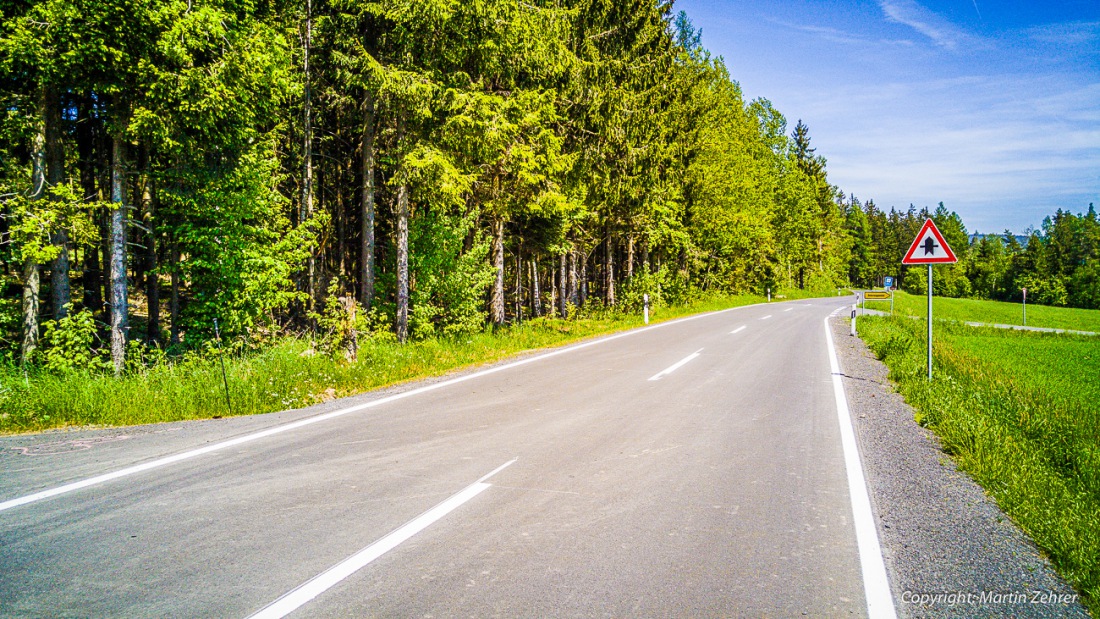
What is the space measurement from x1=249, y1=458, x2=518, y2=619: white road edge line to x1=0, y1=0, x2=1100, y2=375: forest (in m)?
10.2

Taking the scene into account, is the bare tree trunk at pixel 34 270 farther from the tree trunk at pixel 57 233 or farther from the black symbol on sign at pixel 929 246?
the black symbol on sign at pixel 929 246

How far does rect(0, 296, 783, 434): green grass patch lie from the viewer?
23.6 feet

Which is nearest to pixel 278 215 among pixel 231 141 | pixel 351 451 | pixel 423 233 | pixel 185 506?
pixel 231 141

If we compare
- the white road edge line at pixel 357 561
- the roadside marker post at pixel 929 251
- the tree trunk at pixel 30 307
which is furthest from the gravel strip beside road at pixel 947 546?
the tree trunk at pixel 30 307

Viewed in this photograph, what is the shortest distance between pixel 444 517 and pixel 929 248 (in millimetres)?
10031

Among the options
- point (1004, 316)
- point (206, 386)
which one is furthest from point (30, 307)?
point (1004, 316)

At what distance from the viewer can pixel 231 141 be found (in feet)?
40.7

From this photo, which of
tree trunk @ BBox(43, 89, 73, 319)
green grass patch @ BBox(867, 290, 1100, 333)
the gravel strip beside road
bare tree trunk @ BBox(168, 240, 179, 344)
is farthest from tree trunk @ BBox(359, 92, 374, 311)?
green grass patch @ BBox(867, 290, 1100, 333)

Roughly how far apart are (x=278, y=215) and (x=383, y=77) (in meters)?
4.74

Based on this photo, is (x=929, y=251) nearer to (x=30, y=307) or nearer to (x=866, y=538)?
(x=866, y=538)

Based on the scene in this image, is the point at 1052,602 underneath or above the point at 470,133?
underneath

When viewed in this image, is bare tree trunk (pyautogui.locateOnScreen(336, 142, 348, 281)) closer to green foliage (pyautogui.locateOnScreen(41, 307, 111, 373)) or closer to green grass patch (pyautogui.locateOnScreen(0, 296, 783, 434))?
green grass patch (pyautogui.locateOnScreen(0, 296, 783, 434))

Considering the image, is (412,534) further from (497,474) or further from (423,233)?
(423,233)

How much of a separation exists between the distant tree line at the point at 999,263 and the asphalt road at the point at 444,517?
9489 cm
